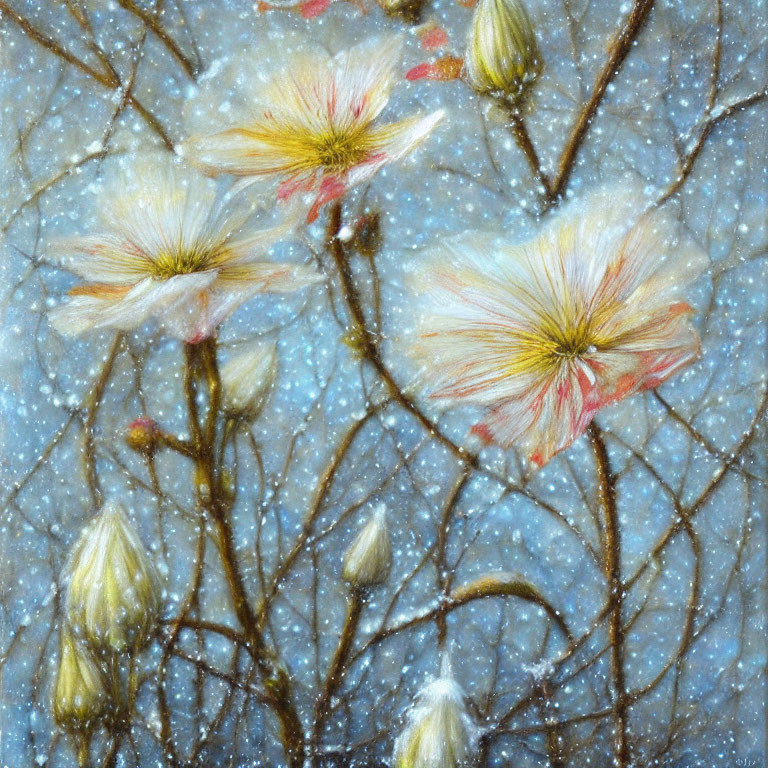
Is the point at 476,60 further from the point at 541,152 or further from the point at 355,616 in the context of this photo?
the point at 355,616

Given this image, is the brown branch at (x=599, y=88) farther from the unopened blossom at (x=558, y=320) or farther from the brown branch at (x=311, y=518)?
the brown branch at (x=311, y=518)

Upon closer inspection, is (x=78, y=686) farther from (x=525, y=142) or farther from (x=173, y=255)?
(x=525, y=142)

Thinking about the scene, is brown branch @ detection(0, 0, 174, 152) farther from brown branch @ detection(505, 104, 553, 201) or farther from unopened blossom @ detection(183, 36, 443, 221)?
brown branch @ detection(505, 104, 553, 201)

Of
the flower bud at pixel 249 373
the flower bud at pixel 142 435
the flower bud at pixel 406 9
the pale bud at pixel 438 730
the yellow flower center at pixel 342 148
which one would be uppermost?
the flower bud at pixel 406 9

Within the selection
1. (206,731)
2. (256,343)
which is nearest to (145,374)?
(256,343)

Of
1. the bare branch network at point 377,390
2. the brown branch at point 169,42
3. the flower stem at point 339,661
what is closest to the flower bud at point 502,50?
the bare branch network at point 377,390

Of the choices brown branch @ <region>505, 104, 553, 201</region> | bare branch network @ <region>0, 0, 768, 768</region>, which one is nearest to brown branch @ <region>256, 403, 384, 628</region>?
bare branch network @ <region>0, 0, 768, 768</region>
